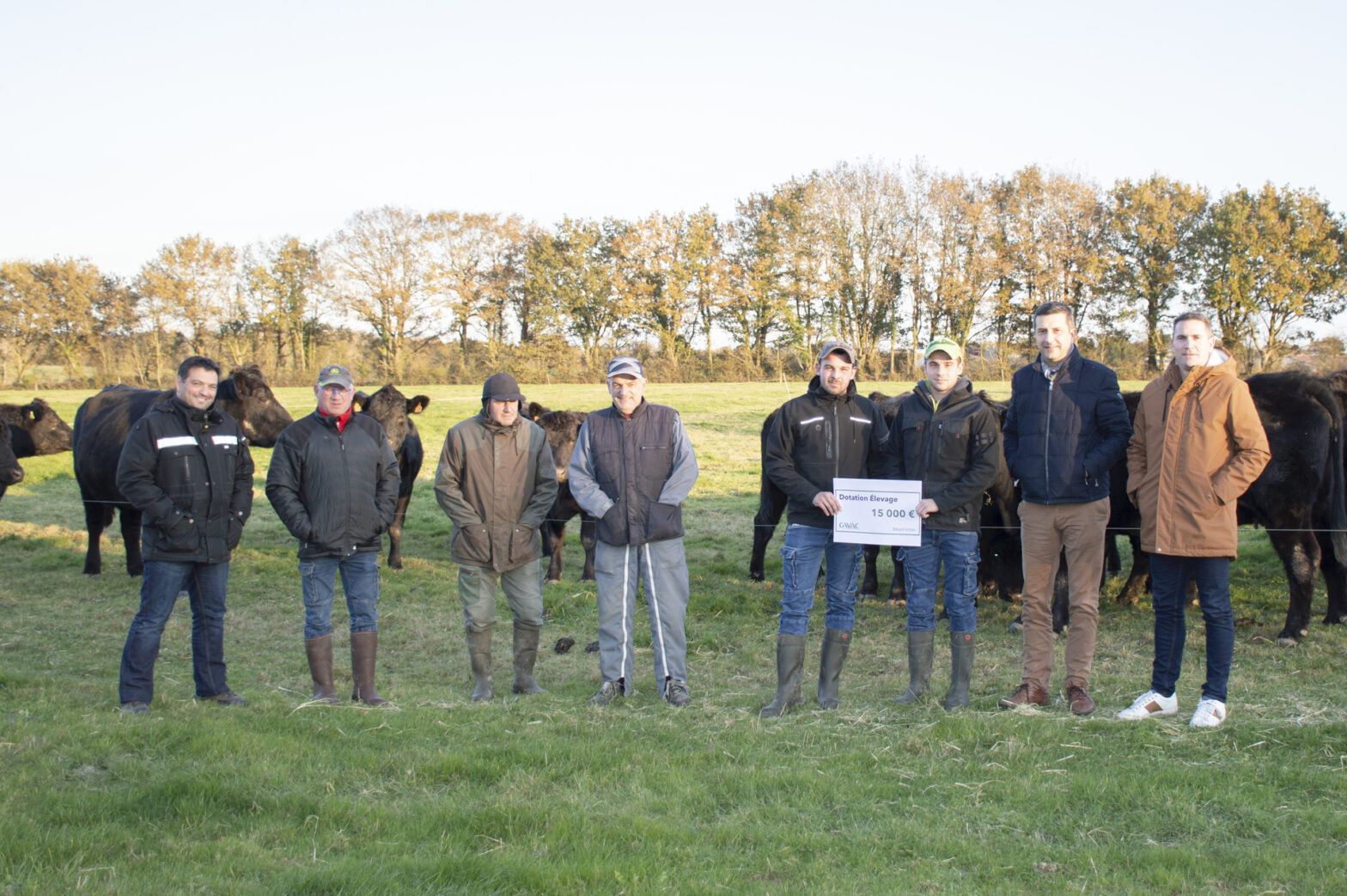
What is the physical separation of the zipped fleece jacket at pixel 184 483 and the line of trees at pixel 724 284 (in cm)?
3211

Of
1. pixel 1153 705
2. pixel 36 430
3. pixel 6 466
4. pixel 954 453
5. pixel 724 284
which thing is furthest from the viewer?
pixel 724 284

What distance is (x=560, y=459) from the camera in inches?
414

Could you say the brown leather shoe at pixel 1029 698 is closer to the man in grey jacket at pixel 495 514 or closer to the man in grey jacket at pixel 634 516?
the man in grey jacket at pixel 634 516

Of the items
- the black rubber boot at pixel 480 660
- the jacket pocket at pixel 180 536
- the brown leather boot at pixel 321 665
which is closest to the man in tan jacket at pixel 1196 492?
the black rubber boot at pixel 480 660

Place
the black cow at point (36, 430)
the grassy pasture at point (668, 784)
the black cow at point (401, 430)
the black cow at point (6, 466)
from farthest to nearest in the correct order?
the black cow at point (36, 430) → the black cow at point (401, 430) → the black cow at point (6, 466) → the grassy pasture at point (668, 784)

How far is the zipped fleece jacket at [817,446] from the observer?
18.2 ft

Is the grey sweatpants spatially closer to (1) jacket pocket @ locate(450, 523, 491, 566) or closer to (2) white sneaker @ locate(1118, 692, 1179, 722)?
(1) jacket pocket @ locate(450, 523, 491, 566)

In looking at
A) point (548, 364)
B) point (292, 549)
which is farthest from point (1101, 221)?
point (292, 549)

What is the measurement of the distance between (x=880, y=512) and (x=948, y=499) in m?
0.39

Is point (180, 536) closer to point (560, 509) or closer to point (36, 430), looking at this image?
point (560, 509)

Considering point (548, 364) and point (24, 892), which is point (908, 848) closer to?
point (24, 892)

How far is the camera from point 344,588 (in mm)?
5695

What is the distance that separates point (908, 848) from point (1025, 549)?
251 cm

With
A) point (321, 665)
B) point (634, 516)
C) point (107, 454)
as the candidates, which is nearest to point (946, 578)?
point (634, 516)
